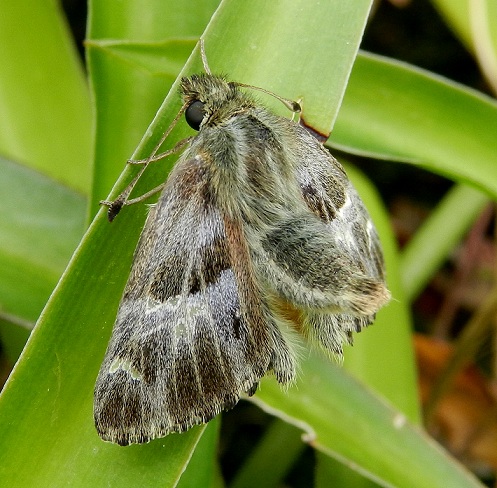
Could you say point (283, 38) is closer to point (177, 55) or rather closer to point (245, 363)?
point (177, 55)

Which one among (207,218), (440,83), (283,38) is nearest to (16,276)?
(207,218)

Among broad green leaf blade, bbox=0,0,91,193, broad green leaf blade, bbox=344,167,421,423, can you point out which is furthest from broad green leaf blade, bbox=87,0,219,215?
broad green leaf blade, bbox=344,167,421,423

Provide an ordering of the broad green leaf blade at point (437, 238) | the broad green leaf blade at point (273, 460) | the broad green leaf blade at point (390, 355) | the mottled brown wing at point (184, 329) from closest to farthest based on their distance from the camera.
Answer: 1. the mottled brown wing at point (184, 329)
2. the broad green leaf blade at point (390, 355)
3. the broad green leaf blade at point (273, 460)
4. the broad green leaf blade at point (437, 238)

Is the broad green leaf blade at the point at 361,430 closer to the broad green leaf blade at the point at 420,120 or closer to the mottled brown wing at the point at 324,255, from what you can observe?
the mottled brown wing at the point at 324,255

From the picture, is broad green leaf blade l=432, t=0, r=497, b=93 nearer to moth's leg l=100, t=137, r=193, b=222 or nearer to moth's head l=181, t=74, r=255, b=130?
moth's head l=181, t=74, r=255, b=130

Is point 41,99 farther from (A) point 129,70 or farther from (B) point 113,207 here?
(B) point 113,207

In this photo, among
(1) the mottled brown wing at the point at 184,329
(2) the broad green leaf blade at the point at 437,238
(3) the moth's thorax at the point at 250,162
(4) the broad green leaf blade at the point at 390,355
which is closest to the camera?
(1) the mottled brown wing at the point at 184,329

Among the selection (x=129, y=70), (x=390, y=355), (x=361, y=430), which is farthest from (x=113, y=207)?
(x=390, y=355)

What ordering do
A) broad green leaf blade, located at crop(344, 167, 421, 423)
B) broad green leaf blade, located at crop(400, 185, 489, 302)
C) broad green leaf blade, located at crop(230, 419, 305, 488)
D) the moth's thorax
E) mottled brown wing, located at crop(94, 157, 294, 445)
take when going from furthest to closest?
broad green leaf blade, located at crop(400, 185, 489, 302) < broad green leaf blade, located at crop(230, 419, 305, 488) < broad green leaf blade, located at crop(344, 167, 421, 423) < the moth's thorax < mottled brown wing, located at crop(94, 157, 294, 445)

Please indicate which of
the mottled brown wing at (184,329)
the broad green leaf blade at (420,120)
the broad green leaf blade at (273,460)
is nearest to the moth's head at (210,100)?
the mottled brown wing at (184,329)
